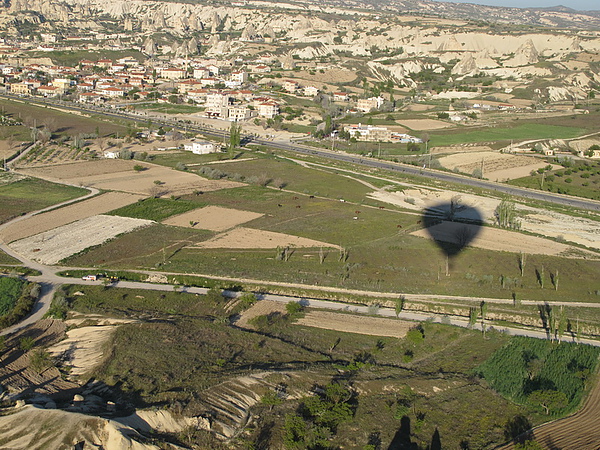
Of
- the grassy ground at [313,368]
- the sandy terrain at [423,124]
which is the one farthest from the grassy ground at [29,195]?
the sandy terrain at [423,124]

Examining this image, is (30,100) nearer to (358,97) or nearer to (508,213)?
(358,97)

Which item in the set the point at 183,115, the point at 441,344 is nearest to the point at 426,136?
the point at 183,115

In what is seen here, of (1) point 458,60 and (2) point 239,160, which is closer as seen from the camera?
(2) point 239,160

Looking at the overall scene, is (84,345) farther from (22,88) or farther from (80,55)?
(80,55)

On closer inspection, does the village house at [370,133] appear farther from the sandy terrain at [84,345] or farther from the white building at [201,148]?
the sandy terrain at [84,345]

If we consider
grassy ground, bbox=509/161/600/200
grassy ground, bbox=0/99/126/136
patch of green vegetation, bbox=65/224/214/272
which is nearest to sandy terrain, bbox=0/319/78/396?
patch of green vegetation, bbox=65/224/214/272

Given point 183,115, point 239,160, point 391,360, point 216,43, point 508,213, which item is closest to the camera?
point 391,360

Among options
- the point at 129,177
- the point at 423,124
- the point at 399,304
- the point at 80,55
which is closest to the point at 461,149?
the point at 423,124
